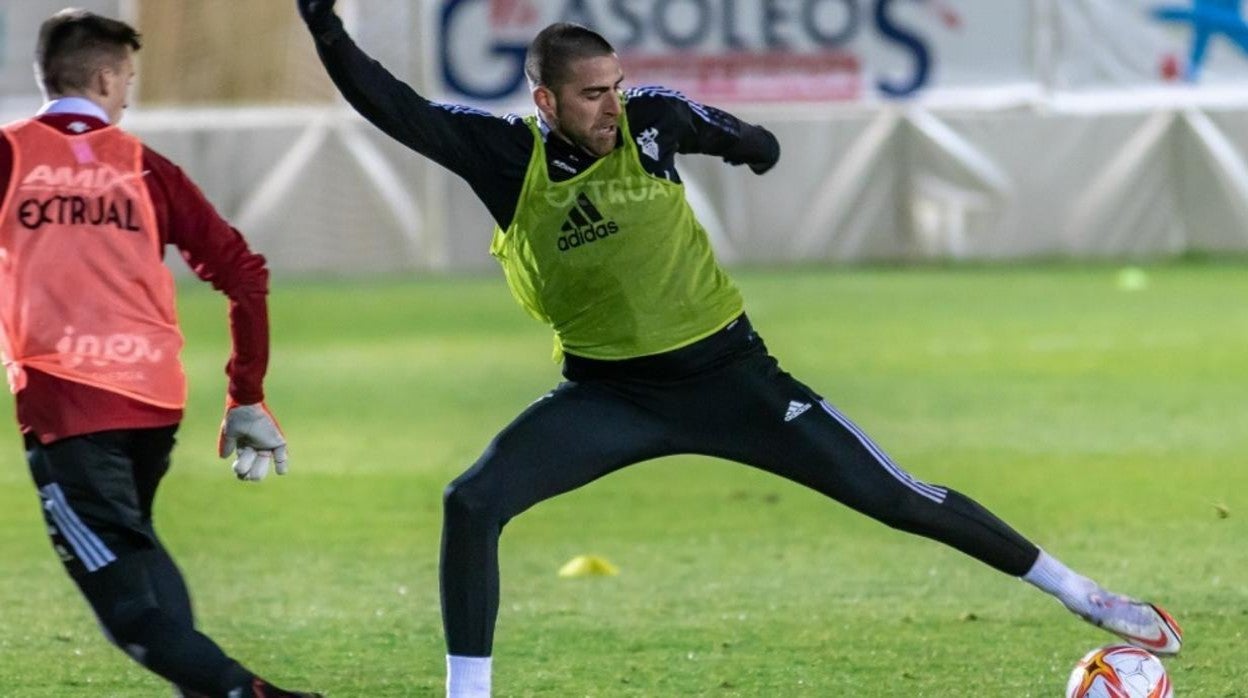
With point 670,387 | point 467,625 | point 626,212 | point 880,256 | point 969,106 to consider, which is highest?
point 626,212

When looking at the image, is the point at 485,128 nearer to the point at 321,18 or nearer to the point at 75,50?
the point at 321,18

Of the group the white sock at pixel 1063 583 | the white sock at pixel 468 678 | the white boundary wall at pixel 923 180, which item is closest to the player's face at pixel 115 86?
the white sock at pixel 468 678

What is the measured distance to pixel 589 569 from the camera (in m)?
8.38

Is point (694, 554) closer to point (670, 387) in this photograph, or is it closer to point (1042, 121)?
point (670, 387)

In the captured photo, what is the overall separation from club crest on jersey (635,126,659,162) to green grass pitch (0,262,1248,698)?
1.52 m

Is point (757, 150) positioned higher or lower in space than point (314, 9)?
lower

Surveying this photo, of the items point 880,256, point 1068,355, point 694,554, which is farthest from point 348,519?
point 880,256

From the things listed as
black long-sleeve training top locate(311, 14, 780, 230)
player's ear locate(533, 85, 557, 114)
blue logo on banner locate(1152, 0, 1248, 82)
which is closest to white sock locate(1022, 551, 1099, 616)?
black long-sleeve training top locate(311, 14, 780, 230)

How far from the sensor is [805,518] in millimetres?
9680

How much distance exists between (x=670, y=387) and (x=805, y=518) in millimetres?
3662

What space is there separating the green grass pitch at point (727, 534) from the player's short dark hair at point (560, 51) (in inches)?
68.7

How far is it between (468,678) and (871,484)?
49.5 inches

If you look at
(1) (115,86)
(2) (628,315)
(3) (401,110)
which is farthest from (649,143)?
(1) (115,86)

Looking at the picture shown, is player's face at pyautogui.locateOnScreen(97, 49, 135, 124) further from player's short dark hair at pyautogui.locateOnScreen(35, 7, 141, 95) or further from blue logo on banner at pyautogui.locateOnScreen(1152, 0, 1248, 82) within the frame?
blue logo on banner at pyautogui.locateOnScreen(1152, 0, 1248, 82)
